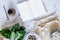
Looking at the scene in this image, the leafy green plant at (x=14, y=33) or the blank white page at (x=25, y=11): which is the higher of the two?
the blank white page at (x=25, y=11)

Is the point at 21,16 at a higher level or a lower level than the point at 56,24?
higher

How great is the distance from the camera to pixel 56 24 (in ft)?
4.52

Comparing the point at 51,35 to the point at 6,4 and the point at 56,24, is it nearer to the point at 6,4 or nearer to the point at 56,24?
the point at 56,24

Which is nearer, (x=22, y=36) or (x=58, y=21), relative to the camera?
(x=22, y=36)

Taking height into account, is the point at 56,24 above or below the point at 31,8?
below

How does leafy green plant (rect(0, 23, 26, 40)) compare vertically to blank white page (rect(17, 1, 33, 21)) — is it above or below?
below

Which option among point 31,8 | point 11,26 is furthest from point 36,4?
point 11,26

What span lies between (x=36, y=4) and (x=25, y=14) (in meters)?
0.12

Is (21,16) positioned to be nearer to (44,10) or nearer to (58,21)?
(44,10)

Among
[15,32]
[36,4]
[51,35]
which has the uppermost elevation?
[36,4]

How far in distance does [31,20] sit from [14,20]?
5.9 inches

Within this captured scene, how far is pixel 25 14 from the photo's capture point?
136cm

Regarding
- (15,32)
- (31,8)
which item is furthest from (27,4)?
(15,32)

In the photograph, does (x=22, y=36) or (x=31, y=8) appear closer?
(x=22, y=36)
